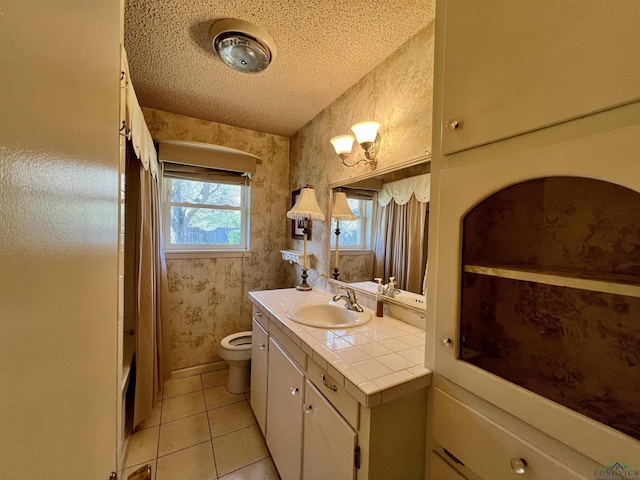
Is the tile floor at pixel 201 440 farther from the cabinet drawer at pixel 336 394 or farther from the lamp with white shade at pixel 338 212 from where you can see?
the lamp with white shade at pixel 338 212

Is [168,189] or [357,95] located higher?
[357,95]

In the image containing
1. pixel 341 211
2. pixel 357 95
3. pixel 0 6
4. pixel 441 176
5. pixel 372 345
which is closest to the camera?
pixel 0 6

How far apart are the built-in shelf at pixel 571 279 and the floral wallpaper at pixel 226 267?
81.8 inches

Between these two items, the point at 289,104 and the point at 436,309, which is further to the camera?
the point at 289,104

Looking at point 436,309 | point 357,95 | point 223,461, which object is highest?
point 357,95

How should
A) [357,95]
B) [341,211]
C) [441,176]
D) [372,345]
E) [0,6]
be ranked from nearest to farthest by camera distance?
1. [0,6]
2. [441,176]
3. [372,345]
4. [357,95]
5. [341,211]

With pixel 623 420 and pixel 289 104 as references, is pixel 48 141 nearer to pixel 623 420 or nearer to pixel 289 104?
pixel 623 420

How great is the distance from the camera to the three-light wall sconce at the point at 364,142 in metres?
1.41

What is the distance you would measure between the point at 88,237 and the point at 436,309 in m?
0.92

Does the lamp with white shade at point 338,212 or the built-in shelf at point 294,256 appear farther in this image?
the built-in shelf at point 294,256

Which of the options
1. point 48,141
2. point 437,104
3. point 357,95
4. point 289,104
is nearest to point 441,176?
point 437,104

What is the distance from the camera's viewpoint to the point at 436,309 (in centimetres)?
80

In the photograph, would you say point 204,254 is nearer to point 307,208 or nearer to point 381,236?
point 307,208

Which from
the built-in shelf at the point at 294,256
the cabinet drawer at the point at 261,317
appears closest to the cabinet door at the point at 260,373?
the cabinet drawer at the point at 261,317
